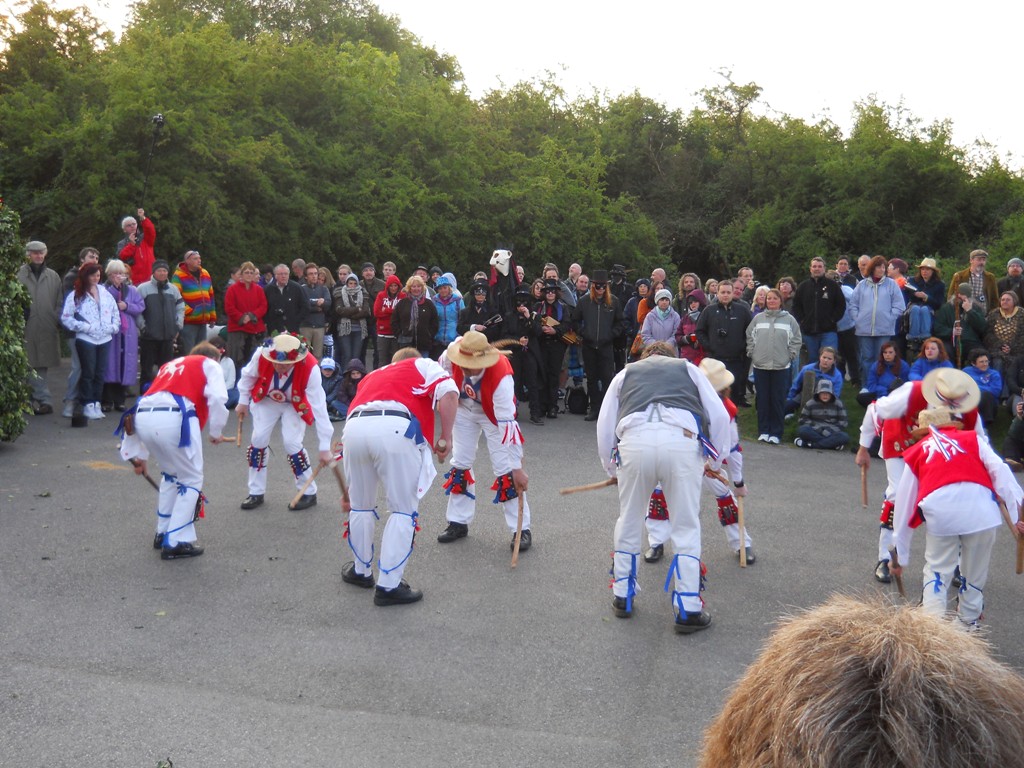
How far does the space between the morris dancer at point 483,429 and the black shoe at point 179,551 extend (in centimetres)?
194

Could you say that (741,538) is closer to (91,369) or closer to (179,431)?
(179,431)

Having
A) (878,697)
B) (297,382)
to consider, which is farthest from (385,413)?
(878,697)

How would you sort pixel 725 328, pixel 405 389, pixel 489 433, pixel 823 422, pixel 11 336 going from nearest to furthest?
pixel 405 389 → pixel 489 433 → pixel 11 336 → pixel 823 422 → pixel 725 328

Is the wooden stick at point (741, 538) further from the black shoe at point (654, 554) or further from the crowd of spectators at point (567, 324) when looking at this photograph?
the crowd of spectators at point (567, 324)

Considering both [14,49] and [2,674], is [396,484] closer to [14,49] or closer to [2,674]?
[2,674]

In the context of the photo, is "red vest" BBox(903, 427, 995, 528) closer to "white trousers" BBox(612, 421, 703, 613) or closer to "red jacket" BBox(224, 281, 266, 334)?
"white trousers" BBox(612, 421, 703, 613)

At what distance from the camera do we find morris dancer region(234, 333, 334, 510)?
951 cm

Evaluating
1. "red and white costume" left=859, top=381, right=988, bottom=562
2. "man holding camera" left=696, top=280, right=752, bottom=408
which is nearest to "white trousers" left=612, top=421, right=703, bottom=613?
"red and white costume" left=859, top=381, right=988, bottom=562

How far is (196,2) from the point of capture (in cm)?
3500

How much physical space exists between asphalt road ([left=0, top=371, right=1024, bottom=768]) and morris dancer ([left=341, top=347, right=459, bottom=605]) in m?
0.24

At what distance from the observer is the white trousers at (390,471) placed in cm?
705

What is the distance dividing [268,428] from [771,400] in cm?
722

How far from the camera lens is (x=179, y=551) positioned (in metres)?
8.12

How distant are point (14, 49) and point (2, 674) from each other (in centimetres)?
1847
